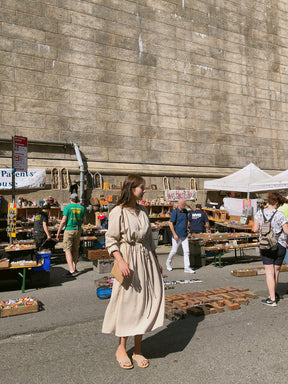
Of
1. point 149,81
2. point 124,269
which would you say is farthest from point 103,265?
point 149,81

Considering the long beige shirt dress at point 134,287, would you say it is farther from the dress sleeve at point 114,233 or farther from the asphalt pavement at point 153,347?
the asphalt pavement at point 153,347

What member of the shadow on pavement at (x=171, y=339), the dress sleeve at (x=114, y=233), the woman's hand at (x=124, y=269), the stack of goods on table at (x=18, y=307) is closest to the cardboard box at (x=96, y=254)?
the stack of goods on table at (x=18, y=307)

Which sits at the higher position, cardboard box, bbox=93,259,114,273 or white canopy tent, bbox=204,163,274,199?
white canopy tent, bbox=204,163,274,199

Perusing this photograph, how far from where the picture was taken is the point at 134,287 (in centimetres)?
352

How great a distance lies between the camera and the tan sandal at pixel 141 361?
137 inches

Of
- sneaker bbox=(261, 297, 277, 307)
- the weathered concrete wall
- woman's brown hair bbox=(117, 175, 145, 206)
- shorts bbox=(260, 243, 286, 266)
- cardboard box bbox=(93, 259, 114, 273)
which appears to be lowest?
sneaker bbox=(261, 297, 277, 307)

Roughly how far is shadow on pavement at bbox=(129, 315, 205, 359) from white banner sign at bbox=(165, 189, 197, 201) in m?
10.2

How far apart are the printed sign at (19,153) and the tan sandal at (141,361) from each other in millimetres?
6576

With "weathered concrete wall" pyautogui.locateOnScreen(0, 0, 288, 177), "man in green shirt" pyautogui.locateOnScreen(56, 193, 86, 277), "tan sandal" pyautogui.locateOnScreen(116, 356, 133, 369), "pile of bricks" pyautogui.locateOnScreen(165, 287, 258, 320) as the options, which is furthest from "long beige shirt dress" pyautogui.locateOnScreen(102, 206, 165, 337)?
"weathered concrete wall" pyautogui.locateOnScreen(0, 0, 288, 177)

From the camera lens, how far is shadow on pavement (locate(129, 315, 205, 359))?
3.88 metres

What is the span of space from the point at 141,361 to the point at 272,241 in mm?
3222

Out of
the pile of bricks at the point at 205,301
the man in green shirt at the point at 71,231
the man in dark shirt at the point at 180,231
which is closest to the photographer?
the pile of bricks at the point at 205,301

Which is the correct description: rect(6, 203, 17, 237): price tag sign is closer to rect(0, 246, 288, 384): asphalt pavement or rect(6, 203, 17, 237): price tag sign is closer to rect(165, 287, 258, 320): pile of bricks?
rect(0, 246, 288, 384): asphalt pavement

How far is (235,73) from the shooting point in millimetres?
17625
